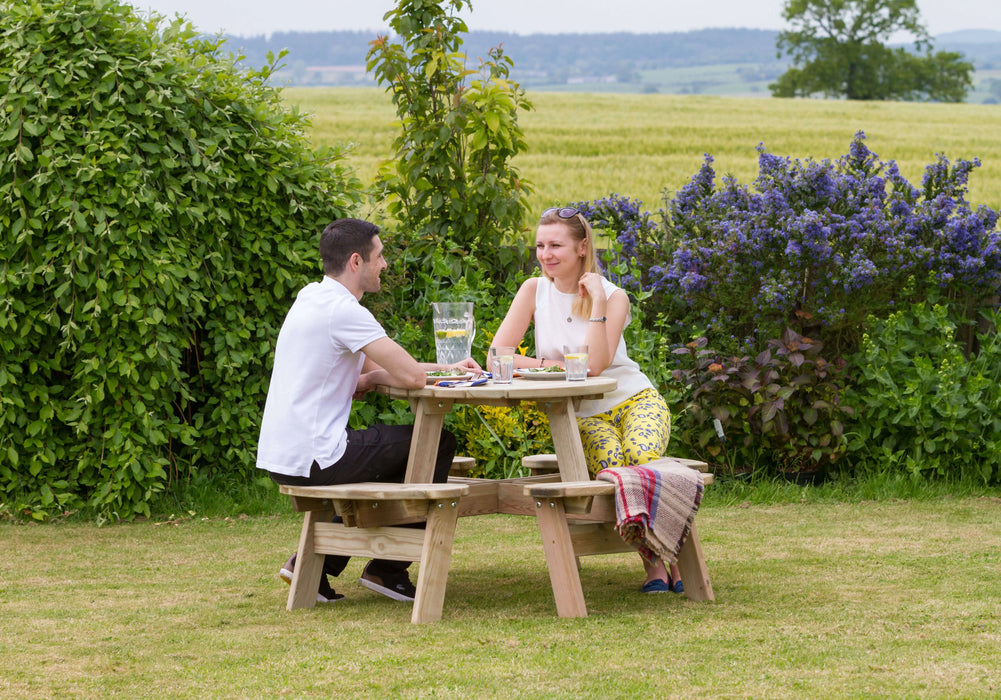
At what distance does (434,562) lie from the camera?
4.30m

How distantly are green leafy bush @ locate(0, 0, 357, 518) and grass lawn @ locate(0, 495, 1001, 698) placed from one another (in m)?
0.47

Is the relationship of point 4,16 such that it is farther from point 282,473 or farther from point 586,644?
point 586,644

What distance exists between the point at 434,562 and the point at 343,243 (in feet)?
3.93

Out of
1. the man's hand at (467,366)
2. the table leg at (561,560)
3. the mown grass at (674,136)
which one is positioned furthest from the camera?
the mown grass at (674,136)

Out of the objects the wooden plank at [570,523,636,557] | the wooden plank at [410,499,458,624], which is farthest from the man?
the wooden plank at [570,523,636,557]

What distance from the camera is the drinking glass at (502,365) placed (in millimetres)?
4520

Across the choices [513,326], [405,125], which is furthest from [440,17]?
[513,326]

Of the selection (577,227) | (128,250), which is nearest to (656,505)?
(577,227)

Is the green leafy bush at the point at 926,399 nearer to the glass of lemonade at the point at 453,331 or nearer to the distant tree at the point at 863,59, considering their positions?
the glass of lemonade at the point at 453,331

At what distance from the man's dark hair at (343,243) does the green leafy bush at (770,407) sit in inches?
115

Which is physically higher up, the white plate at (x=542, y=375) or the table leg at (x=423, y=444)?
the white plate at (x=542, y=375)

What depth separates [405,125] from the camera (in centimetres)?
757

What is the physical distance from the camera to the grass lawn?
11.4 ft

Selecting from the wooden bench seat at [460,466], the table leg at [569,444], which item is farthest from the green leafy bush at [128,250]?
the table leg at [569,444]
